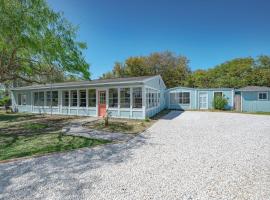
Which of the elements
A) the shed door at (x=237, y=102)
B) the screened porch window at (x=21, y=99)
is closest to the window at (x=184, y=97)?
the shed door at (x=237, y=102)

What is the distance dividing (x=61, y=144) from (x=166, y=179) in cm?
455

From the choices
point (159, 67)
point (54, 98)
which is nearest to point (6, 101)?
point (54, 98)

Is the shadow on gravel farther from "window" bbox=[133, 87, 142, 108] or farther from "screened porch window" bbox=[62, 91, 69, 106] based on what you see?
"screened porch window" bbox=[62, 91, 69, 106]

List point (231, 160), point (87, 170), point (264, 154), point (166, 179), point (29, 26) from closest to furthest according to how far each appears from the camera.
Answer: point (166, 179), point (87, 170), point (231, 160), point (264, 154), point (29, 26)

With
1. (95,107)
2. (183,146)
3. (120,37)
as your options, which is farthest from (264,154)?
(120,37)

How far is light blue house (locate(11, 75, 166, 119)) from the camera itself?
12242 mm

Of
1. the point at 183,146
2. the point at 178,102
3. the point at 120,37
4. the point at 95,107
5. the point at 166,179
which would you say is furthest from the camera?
the point at 178,102

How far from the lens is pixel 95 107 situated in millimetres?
→ 13867

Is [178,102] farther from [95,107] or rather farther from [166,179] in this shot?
[166,179]

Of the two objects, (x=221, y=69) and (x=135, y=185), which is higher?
(x=221, y=69)

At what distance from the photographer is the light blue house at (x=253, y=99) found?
1733 centimetres

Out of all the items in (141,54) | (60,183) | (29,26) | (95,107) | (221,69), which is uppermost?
(141,54)

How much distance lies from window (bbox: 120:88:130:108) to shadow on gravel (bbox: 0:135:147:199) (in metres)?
7.09

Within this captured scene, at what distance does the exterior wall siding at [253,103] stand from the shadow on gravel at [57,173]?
1783 centimetres
